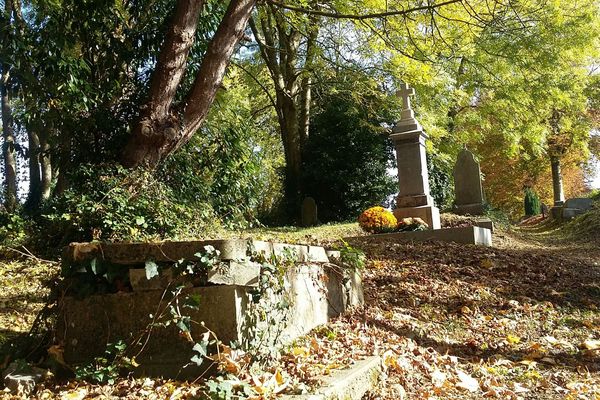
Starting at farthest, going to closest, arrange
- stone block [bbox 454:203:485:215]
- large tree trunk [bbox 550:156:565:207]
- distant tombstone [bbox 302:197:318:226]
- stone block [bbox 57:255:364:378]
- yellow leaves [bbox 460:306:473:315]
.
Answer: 1. large tree trunk [bbox 550:156:565:207]
2. distant tombstone [bbox 302:197:318:226]
3. stone block [bbox 454:203:485:215]
4. yellow leaves [bbox 460:306:473:315]
5. stone block [bbox 57:255:364:378]

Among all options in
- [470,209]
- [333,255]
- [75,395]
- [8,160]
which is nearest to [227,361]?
[75,395]

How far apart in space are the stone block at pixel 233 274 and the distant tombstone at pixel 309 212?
1399 centimetres

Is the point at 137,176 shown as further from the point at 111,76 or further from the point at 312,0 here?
the point at 312,0

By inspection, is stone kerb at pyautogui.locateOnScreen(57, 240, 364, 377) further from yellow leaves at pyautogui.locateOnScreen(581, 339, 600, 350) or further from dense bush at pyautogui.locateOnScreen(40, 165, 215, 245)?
yellow leaves at pyautogui.locateOnScreen(581, 339, 600, 350)

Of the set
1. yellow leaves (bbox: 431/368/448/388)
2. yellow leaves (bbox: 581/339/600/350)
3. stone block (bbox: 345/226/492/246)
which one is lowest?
yellow leaves (bbox: 581/339/600/350)

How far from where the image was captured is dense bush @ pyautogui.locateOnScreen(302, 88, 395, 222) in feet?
58.7

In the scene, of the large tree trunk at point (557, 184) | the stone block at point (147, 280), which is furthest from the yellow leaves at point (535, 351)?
the large tree trunk at point (557, 184)

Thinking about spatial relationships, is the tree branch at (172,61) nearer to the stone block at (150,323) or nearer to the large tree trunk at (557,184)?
the stone block at (150,323)

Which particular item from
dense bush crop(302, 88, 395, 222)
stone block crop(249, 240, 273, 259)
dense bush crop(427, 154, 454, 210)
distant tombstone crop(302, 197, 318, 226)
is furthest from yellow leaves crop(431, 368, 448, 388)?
dense bush crop(427, 154, 454, 210)

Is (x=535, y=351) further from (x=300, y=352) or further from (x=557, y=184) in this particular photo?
(x=557, y=184)

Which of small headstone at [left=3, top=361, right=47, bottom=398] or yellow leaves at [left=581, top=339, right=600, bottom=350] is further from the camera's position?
yellow leaves at [left=581, top=339, right=600, bottom=350]

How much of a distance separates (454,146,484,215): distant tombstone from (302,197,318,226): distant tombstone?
4427mm

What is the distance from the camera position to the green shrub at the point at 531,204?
3503cm

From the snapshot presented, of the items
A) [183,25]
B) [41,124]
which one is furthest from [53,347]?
[41,124]
